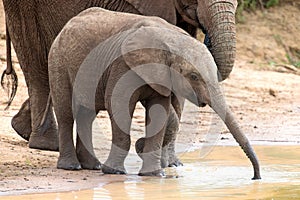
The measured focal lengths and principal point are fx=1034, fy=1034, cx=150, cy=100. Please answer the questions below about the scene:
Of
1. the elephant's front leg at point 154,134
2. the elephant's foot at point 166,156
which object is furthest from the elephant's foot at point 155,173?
the elephant's foot at point 166,156

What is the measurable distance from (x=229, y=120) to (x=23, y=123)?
9.81 ft

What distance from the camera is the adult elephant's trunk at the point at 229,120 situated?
6133mm

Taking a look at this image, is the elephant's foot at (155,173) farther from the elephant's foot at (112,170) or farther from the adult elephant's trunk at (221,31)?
the adult elephant's trunk at (221,31)

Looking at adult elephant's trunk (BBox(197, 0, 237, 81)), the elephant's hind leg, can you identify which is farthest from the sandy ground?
adult elephant's trunk (BBox(197, 0, 237, 81))

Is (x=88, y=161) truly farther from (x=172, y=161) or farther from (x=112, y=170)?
(x=172, y=161)

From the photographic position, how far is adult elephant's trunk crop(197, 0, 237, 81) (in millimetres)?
6824

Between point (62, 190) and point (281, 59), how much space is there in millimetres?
8858

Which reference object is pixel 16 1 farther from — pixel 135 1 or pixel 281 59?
pixel 281 59

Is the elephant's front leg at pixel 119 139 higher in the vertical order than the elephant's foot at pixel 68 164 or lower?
higher

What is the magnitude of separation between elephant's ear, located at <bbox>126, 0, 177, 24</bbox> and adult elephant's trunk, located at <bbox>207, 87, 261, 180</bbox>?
124 centimetres

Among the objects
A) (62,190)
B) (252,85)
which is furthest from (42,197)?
(252,85)

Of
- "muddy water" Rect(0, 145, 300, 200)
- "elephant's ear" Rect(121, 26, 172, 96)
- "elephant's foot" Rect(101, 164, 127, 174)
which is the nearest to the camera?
"muddy water" Rect(0, 145, 300, 200)

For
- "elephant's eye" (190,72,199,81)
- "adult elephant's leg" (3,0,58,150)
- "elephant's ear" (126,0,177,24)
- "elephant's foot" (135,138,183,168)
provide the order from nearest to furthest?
"elephant's eye" (190,72,199,81), "elephant's foot" (135,138,183,168), "elephant's ear" (126,0,177,24), "adult elephant's leg" (3,0,58,150)

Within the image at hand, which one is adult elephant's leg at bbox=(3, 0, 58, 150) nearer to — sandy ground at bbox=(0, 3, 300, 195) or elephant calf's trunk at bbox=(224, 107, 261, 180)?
sandy ground at bbox=(0, 3, 300, 195)
